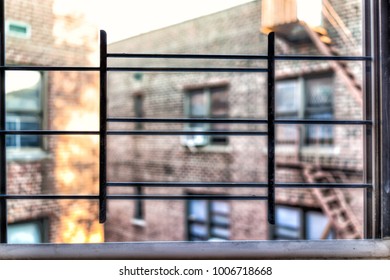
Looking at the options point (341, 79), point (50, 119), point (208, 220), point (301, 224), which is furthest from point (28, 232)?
point (341, 79)

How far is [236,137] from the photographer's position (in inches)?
351

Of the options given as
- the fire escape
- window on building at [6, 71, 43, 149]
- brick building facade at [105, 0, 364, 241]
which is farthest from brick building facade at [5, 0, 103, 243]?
the fire escape

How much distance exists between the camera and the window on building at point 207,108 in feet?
30.8

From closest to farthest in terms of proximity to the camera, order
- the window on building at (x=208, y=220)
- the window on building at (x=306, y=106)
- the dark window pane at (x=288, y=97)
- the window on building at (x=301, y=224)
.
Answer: the window on building at (x=306, y=106), the window on building at (x=301, y=224), the dark window pane at (x=288, y=97), the window on building at (x=208, y=220)

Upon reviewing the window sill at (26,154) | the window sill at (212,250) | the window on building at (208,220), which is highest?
the window sill at (26,154)

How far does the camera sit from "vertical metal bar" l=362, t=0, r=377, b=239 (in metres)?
2.29

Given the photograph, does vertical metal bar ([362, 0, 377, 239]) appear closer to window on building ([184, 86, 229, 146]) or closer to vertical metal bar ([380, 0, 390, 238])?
vertical metal bar ([380, 0, 390, 238])

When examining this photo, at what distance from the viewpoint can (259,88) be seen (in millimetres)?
8531

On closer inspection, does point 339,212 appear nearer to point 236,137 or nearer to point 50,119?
point 236,137

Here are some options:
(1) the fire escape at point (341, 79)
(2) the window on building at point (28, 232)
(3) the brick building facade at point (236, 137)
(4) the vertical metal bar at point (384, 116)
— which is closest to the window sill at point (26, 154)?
(2) the window on building at point (28, 232)

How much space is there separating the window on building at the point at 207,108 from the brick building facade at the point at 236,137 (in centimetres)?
3

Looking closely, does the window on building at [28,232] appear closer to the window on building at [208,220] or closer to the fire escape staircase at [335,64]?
the window on building at [208,220]

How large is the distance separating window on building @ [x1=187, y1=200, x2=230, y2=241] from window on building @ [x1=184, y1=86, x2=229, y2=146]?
1.59 metres
